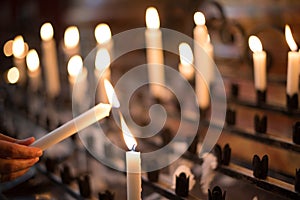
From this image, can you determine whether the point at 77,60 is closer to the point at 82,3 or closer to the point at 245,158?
the point at 245,158

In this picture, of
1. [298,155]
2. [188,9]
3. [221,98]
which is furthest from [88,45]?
[298,155]

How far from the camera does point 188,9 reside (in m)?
1.70

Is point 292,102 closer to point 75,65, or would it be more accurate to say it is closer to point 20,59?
point 75,65

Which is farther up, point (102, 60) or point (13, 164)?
point (102, 60)

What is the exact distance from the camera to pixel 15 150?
0.73m

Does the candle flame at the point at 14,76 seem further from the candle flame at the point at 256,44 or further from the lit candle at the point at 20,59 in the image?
the candle flame at the point at 256,44

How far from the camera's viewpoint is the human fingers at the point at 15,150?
28.5 inches

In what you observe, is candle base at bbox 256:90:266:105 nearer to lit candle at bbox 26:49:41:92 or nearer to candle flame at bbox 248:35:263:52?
candle flame at bbox 248:35:263:52

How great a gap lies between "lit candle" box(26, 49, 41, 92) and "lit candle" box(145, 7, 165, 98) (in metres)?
0.38

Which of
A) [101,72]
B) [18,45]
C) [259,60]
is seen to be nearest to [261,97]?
[259,60]

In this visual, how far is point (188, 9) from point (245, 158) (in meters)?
0.85

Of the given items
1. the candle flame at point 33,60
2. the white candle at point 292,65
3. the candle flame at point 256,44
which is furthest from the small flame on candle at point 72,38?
the white candle at point 292,65

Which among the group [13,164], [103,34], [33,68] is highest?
[103,34]

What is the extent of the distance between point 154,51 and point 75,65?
9.4 inches
